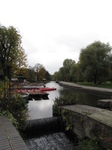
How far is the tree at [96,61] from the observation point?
2677 centimetres

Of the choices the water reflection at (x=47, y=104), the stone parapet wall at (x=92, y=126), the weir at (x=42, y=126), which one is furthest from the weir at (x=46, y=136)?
the water reflection at (x=47, y=104)

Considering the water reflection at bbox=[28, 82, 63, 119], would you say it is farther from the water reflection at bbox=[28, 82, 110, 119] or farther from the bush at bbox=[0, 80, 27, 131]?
the bush at bbox=[0, 80, 27, 131]

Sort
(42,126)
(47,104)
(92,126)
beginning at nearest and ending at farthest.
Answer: (92,126)
(42,126)
(47,104)

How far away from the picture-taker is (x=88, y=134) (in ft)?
16.3

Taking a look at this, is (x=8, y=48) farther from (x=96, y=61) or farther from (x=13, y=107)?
(x=13, y=107)

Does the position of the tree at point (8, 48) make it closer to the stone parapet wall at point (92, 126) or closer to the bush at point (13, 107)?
the bush at point (13, 107)

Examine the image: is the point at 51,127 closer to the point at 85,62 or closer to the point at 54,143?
the point at 54,143

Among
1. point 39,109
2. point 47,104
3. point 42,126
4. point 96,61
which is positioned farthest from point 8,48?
point 42,126

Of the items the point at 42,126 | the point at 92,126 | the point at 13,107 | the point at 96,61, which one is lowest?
the point at 42,126

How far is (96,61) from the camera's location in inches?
1035

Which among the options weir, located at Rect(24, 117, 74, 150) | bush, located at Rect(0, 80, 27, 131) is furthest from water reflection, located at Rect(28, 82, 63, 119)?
bush, located at Rect(0, 80, 27, 131)

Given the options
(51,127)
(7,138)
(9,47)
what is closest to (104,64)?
(9,47)

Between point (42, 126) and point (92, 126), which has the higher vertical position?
point (92, 126)

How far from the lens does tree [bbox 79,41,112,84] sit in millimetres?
26766
